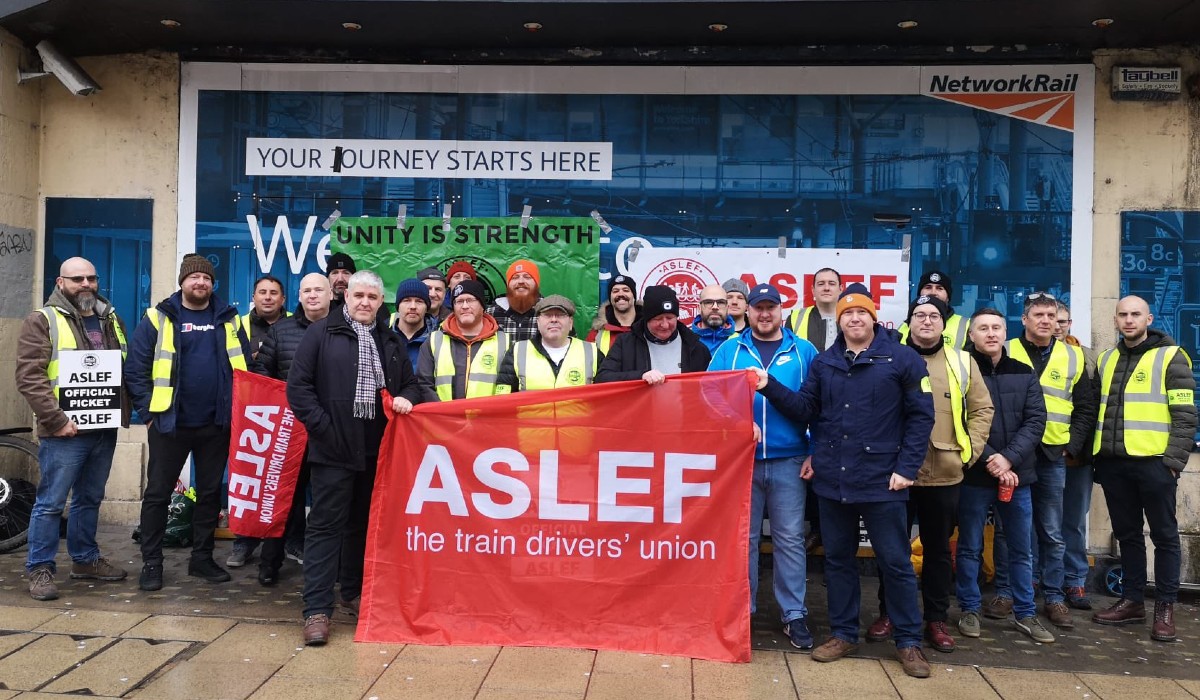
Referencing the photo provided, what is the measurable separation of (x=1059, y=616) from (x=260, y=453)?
5279 mm

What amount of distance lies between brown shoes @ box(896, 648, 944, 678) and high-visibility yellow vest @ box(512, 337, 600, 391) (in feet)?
7.55

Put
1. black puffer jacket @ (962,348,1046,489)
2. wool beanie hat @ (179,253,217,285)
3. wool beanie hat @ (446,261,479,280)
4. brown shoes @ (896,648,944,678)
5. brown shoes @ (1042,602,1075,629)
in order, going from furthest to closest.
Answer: wool beanie hat @ (446,261,479,280)
wool beanie hat @ (179,253,217,285)
brown shoes @ (1042,602,1075,629)
black puffer jacket @ (962,348,1046,489)
brown shoes @ (896,648,944,678)

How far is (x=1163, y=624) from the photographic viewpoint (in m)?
5.82

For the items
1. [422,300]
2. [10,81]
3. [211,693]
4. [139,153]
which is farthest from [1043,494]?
[10,81]

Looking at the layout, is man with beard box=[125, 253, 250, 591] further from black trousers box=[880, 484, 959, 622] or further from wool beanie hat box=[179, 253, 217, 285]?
black trousers box=[880, 484, 959, 622]

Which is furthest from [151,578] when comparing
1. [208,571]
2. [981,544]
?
[981,544]

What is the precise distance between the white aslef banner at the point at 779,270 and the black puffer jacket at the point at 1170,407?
195cm

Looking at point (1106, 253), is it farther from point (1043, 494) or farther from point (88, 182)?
point (88, 182)

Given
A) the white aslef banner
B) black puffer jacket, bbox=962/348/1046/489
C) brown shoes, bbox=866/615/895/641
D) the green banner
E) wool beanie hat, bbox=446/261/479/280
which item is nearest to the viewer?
brown shoes, bbox=866/615/895/641

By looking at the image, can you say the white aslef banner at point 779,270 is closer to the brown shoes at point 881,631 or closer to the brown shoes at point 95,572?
the brown shoes at point 881,631

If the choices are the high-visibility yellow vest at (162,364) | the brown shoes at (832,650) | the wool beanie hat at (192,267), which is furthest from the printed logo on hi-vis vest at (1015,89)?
the high-visibility yellow vest at (162,364)

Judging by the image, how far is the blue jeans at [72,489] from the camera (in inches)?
238

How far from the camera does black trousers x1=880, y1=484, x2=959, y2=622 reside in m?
5.34

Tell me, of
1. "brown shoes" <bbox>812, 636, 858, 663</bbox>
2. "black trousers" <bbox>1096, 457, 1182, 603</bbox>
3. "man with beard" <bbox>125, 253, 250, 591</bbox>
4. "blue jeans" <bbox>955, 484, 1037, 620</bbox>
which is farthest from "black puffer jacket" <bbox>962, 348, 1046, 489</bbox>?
"man with beard" <bbox>125, 253, 250, 591</bbox>
